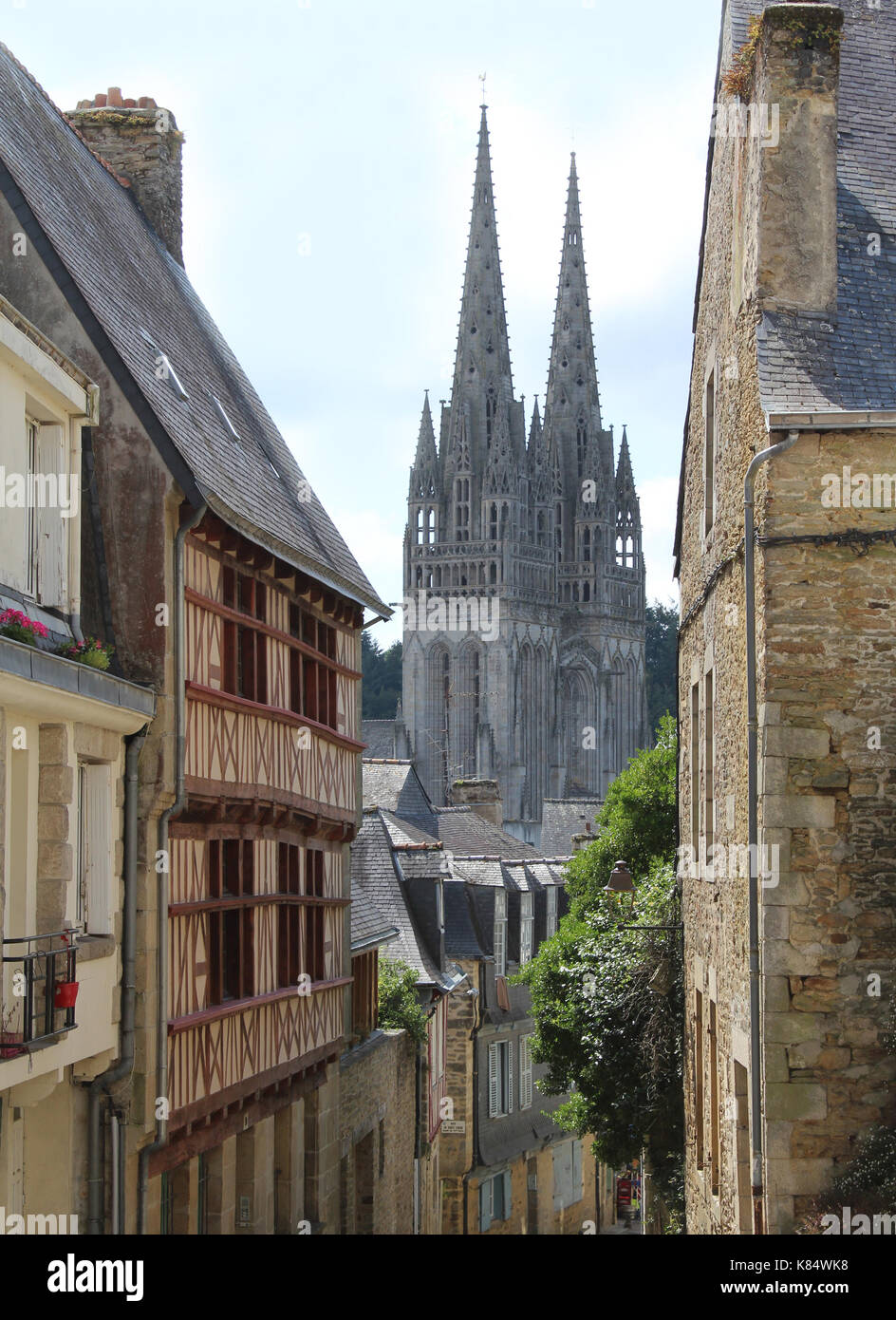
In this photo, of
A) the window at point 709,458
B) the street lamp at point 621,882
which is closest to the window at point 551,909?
the street lamp at point 621,882

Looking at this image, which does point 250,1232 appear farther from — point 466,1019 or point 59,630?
point 466,1019

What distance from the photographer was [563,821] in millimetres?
62062

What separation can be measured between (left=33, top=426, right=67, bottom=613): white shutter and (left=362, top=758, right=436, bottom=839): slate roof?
75.8ft

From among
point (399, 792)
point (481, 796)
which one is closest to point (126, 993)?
point (399, 792)

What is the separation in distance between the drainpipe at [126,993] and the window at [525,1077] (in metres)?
23.0

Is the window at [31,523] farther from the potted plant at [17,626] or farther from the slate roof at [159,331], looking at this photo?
the slate roof at [159,331]

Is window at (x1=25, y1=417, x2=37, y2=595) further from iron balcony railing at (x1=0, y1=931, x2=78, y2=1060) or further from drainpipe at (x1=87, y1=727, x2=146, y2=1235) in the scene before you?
iron balcony railing at (x1=0, y1=931, x2=78, y2=1060)

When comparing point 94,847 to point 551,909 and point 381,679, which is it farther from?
point 381,679

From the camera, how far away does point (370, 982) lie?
21.5m

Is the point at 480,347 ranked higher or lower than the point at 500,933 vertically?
higher

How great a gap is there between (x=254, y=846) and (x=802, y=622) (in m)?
5.66

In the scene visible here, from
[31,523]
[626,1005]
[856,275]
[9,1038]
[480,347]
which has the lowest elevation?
[626,1005]
